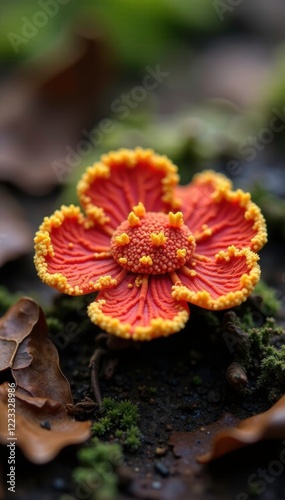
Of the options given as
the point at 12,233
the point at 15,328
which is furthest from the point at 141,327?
the point at 12,233

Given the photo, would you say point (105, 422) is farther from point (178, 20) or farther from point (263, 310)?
point (178, 20)

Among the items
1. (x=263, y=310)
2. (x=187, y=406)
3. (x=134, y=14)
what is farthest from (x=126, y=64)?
(x=187, y=406)

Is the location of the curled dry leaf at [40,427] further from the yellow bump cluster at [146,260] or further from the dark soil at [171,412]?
the yellow bump cluster at [146,260]
